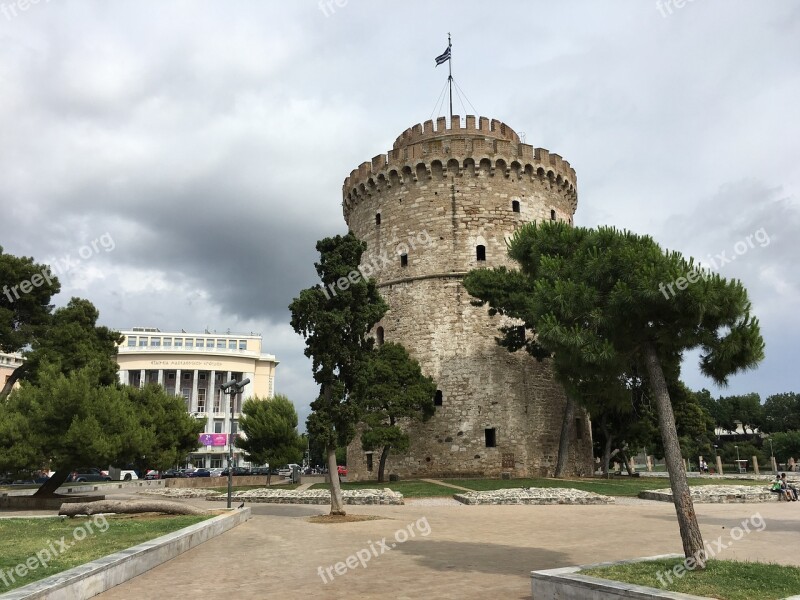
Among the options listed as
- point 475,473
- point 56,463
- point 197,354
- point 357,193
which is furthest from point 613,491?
point 197,354

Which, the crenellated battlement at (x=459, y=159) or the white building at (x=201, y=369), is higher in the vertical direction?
the crenellated battlement at (x=459, y=159)

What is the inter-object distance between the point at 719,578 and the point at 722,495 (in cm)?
1511

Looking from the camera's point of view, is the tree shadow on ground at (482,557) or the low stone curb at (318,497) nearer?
the tree shadow on ground at (482,557)

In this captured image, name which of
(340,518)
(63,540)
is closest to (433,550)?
(340,518)

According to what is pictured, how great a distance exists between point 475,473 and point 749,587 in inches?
919

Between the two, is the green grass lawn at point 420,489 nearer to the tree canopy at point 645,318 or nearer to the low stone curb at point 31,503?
the low stone curb at point 31,503

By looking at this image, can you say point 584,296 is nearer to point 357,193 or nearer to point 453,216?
point 453,216

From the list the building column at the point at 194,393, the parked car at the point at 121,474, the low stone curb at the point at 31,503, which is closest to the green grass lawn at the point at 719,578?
the low stone curb at the point at 31,503

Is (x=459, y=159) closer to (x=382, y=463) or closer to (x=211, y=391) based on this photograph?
(x=382, y=463)

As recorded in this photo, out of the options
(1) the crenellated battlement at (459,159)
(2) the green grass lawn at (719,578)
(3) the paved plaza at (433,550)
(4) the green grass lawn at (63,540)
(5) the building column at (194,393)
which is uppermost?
(1) the crenellated battlement at (459,159)

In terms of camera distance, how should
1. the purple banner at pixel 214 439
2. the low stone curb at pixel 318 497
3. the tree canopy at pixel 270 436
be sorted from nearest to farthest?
the low stone curb at pixel 318 497
the tree canopy at pixel 270 436
the purple banner at pixel 214 439

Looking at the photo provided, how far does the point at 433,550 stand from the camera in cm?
1024

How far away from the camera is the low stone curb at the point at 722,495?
1938cm

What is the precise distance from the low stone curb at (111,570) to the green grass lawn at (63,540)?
1.50 ft
